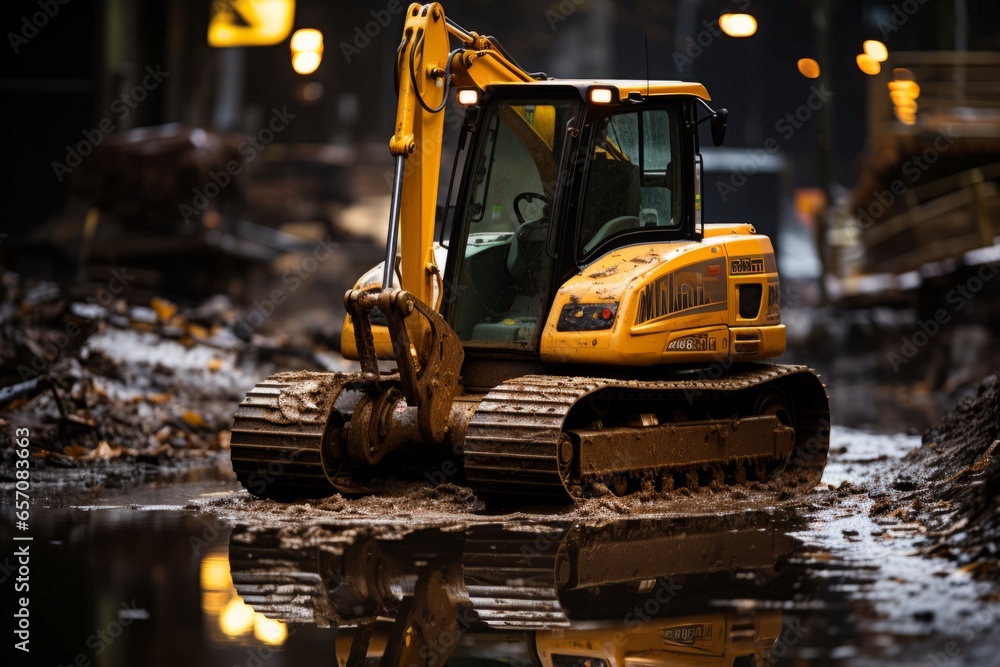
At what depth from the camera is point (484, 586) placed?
6750 millimetres

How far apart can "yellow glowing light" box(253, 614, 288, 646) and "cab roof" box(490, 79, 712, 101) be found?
188 inches

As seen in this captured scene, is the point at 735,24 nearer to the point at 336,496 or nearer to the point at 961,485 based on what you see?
the point at 961,485

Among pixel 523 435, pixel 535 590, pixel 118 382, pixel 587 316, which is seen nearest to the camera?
pixel 535 590

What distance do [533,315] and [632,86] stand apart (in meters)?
1.81

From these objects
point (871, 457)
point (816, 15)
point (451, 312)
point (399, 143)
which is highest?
point (816, 15)

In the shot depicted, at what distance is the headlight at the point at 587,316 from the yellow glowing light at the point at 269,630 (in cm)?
370

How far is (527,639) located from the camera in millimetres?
5734

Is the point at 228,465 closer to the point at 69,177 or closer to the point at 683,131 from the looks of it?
the point at 683,131

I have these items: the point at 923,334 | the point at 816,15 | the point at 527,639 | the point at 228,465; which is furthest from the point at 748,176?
the point at 527,639

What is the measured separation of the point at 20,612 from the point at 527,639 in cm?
226

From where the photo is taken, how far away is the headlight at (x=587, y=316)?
9.19m

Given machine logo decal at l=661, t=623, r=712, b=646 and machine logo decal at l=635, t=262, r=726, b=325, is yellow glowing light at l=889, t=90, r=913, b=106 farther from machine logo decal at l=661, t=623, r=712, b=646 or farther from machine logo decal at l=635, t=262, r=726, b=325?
machine logo decal at l=661, t=623, r=712, b=646

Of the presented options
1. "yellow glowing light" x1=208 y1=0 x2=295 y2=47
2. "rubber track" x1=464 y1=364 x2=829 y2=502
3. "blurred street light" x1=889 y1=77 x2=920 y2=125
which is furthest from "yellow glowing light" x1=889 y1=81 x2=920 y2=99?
"rubber track" x1=464 y1=364 x2=829 y2=502

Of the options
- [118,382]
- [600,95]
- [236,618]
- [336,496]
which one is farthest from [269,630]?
[118,382]
